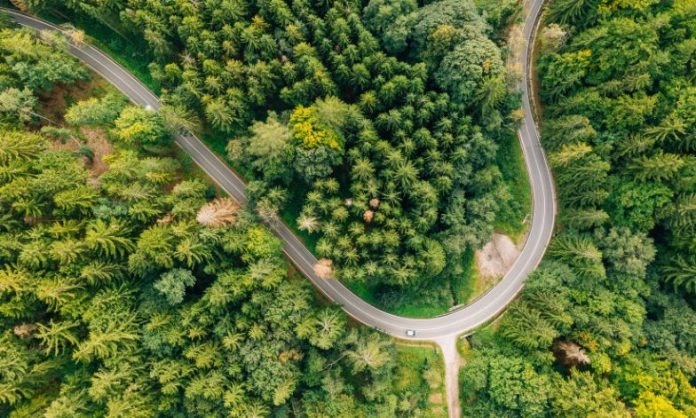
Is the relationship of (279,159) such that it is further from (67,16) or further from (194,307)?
(67,16)

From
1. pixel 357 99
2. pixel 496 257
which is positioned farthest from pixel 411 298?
pixel 357 99

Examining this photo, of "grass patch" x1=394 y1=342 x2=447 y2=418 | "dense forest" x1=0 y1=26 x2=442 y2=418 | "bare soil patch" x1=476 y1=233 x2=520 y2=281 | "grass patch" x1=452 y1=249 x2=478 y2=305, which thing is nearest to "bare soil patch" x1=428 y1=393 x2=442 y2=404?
"grass patch" x1=394 y1=342 x2=447 y2=418

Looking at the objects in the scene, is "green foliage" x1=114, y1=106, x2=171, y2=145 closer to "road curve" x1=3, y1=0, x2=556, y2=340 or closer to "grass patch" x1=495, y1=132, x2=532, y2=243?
"road curve" x1=3, y1=0, x2=556, y2=340

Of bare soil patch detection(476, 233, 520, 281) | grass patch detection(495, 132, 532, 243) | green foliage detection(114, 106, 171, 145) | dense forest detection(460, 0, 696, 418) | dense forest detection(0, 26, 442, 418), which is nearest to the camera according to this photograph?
dense forest detection(0, 26, 442, 418)

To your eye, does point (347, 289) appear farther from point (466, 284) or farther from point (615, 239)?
point (615, 239)

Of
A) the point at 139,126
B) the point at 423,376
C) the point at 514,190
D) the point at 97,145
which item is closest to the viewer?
the point at 139,126

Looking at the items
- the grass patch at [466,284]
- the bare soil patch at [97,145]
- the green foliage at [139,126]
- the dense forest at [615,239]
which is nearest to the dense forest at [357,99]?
the green foliage at [139,126]

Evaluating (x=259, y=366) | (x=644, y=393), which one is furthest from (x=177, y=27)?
(x=644, y=393)

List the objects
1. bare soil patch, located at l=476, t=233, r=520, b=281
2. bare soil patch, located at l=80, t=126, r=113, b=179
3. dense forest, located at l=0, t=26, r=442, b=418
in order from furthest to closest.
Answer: bare soil patch, located at l=476, t=233, r=520, b=281 < bare soil patch, located at l=80, t=126, r=113, b=179 < dense forest, located at l=0, t=26, r=442, b=418
